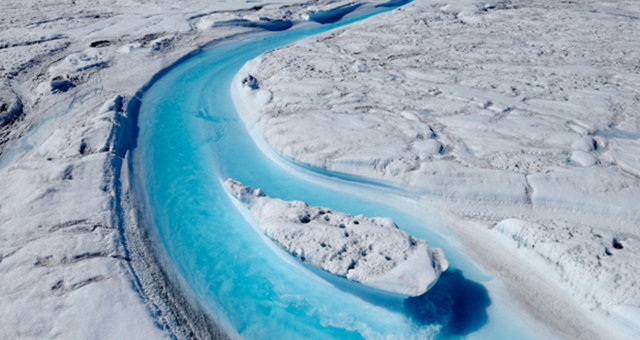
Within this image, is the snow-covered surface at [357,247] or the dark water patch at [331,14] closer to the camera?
the snow-covered surface at [357,247]

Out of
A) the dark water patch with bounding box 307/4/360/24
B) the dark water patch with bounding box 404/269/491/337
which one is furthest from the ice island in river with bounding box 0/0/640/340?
the dark water patch with bounding box 307/4/360/24

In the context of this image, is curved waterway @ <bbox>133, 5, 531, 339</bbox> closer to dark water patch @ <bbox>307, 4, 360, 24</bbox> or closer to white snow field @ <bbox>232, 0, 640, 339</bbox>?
white snow field @ <bbox>232, 0, 640, 339</bbox>

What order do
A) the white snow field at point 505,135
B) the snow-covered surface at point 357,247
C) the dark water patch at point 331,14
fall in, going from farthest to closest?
the dark water patch at point 331,14 < the white snow field at point 505,135 < the snow-covered surface at point 357,247

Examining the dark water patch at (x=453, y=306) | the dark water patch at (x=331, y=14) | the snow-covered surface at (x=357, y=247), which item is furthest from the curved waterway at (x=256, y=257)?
the dark water patch at (x=331, y=14)

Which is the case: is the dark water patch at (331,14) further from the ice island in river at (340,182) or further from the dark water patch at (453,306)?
the dark water patch at (453,306)

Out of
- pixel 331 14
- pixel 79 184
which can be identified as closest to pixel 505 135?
pixel 79 184

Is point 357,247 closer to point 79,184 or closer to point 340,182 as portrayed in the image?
point 340,182

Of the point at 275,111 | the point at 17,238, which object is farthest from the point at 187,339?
the point at 275,111
